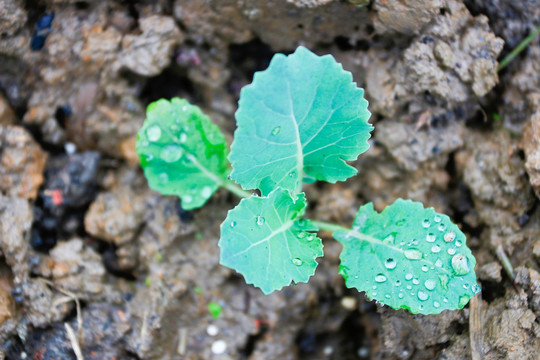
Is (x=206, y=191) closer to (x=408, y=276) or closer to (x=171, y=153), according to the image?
(x=171, y=153)

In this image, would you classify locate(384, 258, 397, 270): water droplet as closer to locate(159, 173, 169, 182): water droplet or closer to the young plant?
the young plant

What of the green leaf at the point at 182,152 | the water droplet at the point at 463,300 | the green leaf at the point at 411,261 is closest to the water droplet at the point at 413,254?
the green leaf at the point at 411,261

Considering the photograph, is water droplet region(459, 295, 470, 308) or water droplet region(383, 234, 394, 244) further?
water droplet region(383, 234, 394, 244)

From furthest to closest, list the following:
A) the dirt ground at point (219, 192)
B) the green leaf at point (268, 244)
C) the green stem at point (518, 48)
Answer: the green stem at point (518, 48)
the dirt ground at point (219, 192)
the green leaf at point (268, 244)

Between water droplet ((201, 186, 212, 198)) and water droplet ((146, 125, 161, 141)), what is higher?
water droplet ((146, 125, 161, 141))

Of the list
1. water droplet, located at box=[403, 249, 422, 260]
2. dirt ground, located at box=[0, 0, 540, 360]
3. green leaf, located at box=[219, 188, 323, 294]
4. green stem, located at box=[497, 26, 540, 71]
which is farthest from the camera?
green stem, located at box=[497, 26, 540, 71]

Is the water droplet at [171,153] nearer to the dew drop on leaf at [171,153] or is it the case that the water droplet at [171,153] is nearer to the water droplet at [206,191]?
the dew drop on leaf at [171,153]

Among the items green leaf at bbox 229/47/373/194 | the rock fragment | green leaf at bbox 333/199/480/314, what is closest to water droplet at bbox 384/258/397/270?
green leaf at bbox 333/199/480/314
